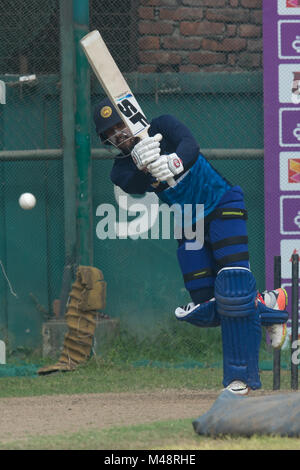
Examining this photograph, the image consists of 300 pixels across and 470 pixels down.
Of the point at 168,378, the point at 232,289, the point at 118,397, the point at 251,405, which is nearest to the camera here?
the point at 251,405

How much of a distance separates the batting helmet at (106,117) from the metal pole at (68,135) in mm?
1709

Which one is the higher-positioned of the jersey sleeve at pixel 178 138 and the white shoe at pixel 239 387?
the jersey sleeve at pixel 178 138

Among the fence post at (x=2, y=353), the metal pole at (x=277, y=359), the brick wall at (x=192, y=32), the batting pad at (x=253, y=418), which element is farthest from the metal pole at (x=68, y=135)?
the batting pad at (x=253, y=418)

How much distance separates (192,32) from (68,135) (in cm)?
134

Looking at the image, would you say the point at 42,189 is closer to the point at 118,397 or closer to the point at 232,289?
the point at 118,397

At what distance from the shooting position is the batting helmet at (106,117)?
18.2 ft

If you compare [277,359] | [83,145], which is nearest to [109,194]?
[83,145]

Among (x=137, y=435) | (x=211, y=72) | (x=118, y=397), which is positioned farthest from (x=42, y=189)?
(x=137, y=435)

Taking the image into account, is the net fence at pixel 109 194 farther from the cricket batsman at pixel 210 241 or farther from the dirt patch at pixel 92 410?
the cricket batsman at pixel 210 241

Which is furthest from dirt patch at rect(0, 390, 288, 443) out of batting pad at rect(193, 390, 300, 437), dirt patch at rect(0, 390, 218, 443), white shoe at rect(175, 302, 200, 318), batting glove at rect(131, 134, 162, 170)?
batting glove at rect(131, 134, 162, 170)

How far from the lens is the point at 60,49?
7.37m

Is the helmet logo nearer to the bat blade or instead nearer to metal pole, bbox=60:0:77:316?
the bat blade

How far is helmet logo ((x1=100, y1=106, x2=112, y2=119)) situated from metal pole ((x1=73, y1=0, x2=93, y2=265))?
173 cm

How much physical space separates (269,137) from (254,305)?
2.29 meters
